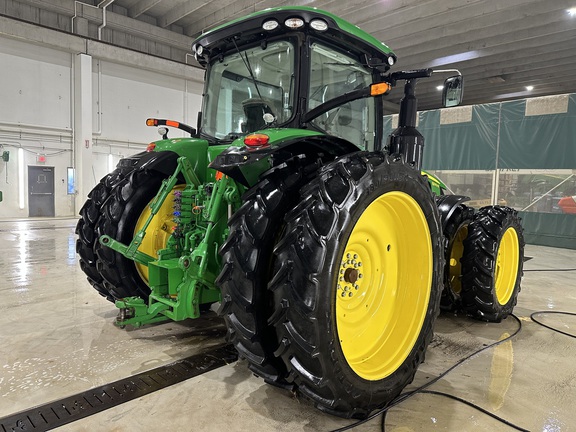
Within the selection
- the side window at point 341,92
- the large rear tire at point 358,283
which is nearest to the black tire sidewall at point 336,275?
the large rear tire at point 358,283

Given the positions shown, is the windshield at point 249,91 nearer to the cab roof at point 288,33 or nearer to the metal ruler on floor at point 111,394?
the cab roof at point 288,33

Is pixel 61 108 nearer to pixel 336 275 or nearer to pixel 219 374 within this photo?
pixel 219 374

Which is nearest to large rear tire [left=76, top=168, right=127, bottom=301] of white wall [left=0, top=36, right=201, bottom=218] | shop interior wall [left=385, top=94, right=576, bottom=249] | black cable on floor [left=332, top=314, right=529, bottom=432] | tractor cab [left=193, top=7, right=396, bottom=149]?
tractor cab [left=193, top=7, right=396, bottom=149]

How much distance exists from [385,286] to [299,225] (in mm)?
829

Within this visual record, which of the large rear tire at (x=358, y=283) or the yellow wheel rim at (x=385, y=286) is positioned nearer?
the large rear tire at (x=358, y=283)

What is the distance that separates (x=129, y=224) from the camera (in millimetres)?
2764

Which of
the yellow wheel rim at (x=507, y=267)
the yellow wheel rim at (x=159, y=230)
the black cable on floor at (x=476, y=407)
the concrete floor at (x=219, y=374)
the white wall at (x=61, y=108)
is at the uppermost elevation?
the white wall at (x=61, y=108)

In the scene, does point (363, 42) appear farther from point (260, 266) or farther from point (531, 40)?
point (531, 40)

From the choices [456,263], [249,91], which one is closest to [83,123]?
[249,91]

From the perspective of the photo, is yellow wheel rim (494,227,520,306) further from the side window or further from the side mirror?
the side window

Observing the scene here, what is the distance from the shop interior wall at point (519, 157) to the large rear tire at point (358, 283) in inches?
292

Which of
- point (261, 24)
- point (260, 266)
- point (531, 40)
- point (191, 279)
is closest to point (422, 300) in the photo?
point (260, 266)

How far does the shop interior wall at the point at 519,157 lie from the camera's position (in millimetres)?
7961

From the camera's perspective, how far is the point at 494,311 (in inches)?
130
